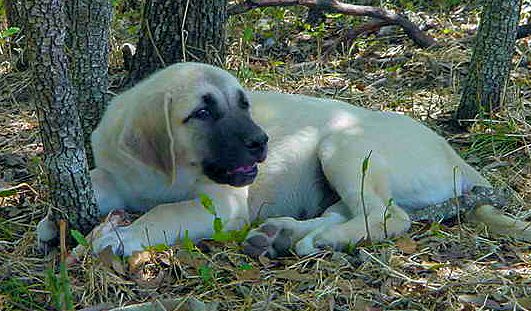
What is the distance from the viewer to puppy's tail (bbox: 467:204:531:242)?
12.9ft

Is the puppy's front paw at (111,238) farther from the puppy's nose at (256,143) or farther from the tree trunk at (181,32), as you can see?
the tree trunk at (181,32)

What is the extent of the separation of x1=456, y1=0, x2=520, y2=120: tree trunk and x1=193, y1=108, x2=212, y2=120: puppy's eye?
2.22m

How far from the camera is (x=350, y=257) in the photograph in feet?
12.1

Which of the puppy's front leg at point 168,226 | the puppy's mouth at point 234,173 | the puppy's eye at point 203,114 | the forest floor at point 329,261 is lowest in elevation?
the forest floor at point 329,261

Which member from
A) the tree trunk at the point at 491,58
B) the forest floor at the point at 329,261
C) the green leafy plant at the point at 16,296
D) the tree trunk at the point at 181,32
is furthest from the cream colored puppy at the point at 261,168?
the tree trunk at the point at 491,58

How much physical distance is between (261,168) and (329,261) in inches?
33.5

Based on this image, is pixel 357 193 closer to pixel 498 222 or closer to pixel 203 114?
pixel 498 222

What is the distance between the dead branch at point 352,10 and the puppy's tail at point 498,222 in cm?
285

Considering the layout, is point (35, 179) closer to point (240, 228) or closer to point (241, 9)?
point (240, 228)

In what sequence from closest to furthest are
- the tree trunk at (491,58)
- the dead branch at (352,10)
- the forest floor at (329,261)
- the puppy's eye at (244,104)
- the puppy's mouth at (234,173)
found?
the forest floor at (329,261)
the puppy's mouth at (234,173)
the puppy's eye at (244,104)
the tree trunk at (491,58)
the dead branch at (352,10)

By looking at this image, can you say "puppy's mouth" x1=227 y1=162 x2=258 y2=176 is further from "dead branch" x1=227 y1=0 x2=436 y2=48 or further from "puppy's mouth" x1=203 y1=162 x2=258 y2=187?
"dead branch" x1=227 y1=0 x2=436 y2=48

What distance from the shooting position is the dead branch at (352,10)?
21.4 ft

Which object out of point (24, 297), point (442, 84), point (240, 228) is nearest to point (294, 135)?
point (240, 228)

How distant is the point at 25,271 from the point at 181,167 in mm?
816
